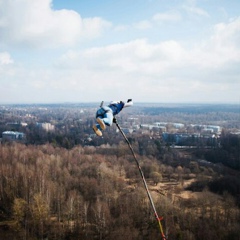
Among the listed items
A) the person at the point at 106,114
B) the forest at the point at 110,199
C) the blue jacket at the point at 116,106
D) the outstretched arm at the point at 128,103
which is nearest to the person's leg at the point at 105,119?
the person at the point at 106,114

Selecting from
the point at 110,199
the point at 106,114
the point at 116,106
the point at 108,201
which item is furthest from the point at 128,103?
the point at 110,199

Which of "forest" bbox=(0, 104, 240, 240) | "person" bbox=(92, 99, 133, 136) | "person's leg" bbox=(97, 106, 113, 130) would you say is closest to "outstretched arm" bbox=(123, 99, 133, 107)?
"person" bbox=(92, 99, 133, 136)

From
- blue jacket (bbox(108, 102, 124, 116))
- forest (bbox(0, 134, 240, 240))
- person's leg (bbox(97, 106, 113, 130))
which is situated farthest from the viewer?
forest (bbox(0, 134, 240, 240))

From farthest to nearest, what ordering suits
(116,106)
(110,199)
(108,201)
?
1. (110,199)
2. (108,201)
3. (116,106)

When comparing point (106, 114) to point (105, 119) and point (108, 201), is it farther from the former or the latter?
point (108, 201)

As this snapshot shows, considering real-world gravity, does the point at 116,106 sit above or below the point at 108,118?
above

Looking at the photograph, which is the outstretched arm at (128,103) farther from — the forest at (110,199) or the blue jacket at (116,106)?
the forest at (110,199)

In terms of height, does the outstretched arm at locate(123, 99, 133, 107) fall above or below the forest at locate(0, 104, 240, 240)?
above

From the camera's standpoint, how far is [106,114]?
4.27m

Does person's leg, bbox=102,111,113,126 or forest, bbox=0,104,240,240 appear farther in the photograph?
forest, bbox=0,104,240,240

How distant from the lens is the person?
4168 millimetres

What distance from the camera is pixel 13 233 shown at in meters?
17.8

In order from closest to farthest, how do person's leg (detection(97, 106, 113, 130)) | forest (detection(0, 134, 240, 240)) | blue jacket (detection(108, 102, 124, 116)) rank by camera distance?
person's leg (detection(97, 106, 113, 130)) → blue jacket (detection(108, 102, 124, 116)) → forest (detection(0, 134, 240, 240))

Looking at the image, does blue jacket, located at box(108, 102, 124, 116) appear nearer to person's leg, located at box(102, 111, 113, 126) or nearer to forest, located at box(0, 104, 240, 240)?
person's leg, located at box(102, 111, 113, 126)
